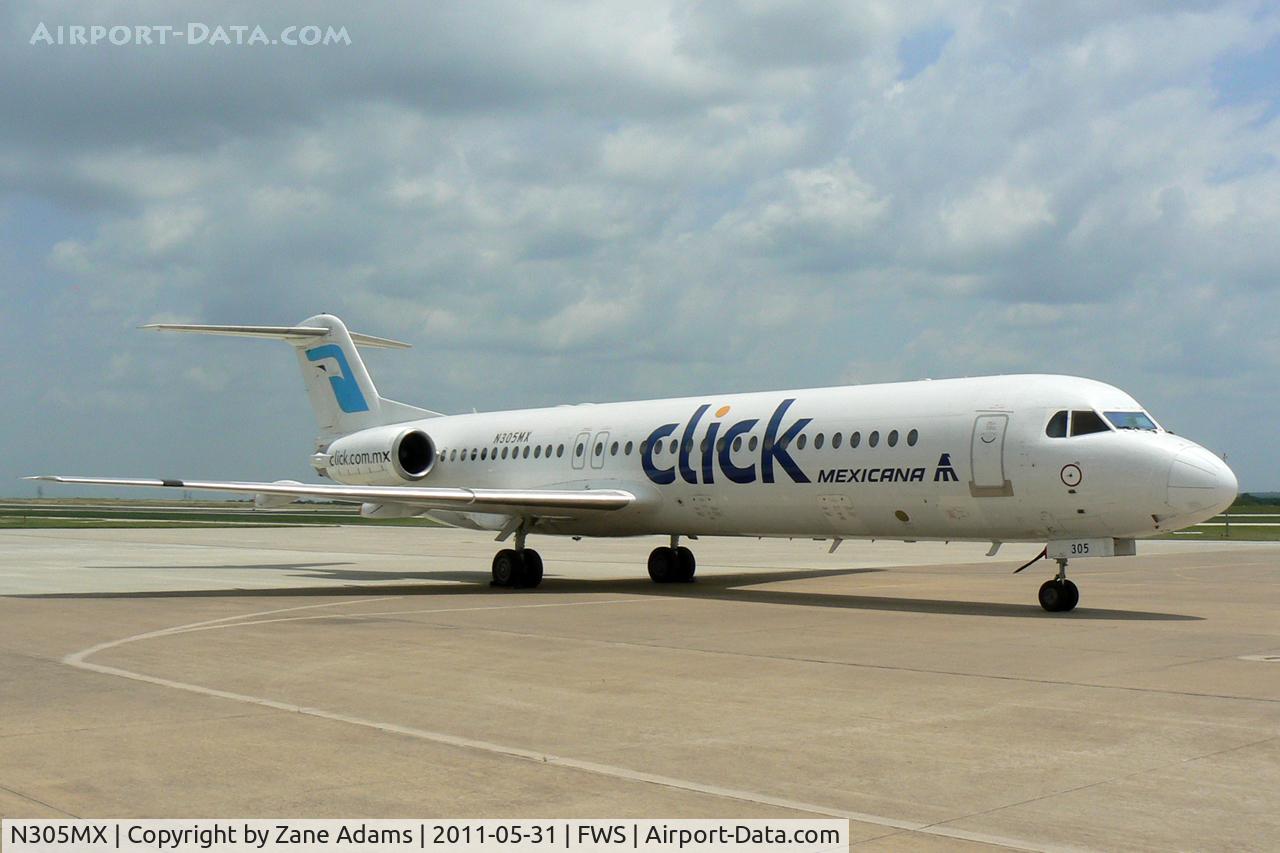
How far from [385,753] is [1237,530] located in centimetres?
5152

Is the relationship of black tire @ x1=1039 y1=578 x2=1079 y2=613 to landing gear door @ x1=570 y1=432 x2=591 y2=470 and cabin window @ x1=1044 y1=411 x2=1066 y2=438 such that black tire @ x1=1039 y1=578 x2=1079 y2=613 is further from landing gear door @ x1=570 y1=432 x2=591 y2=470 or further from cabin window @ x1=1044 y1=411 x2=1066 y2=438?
landing gear door @ x1=570 y1=432 x2=591 y2=470

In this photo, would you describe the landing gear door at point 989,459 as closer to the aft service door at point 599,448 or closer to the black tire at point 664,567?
the black tire at point 664,567

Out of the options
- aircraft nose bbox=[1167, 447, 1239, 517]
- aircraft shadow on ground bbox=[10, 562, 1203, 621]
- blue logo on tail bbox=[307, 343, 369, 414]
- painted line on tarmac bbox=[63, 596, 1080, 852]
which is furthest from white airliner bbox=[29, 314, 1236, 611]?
painted line on tarmac bbox=[63, 596, 1080, 852]

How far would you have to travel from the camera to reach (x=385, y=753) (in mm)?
7336

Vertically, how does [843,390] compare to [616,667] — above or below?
above

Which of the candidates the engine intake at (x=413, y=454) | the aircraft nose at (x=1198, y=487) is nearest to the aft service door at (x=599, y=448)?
the engine intake at (x=413, y=454)

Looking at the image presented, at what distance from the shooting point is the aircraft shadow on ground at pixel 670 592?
17.2 meters

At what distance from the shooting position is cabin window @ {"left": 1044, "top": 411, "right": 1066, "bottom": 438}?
54.9 ft

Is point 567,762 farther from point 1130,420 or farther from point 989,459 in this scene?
point 1130,420

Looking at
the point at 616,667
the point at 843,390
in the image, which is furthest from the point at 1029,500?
the point at 616,667

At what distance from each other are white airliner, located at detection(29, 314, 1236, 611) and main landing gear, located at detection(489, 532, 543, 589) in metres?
0.03

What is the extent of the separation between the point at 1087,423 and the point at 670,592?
7883mm

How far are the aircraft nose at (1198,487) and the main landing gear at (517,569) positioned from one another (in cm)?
1116

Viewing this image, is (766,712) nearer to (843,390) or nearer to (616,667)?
(616,667)
